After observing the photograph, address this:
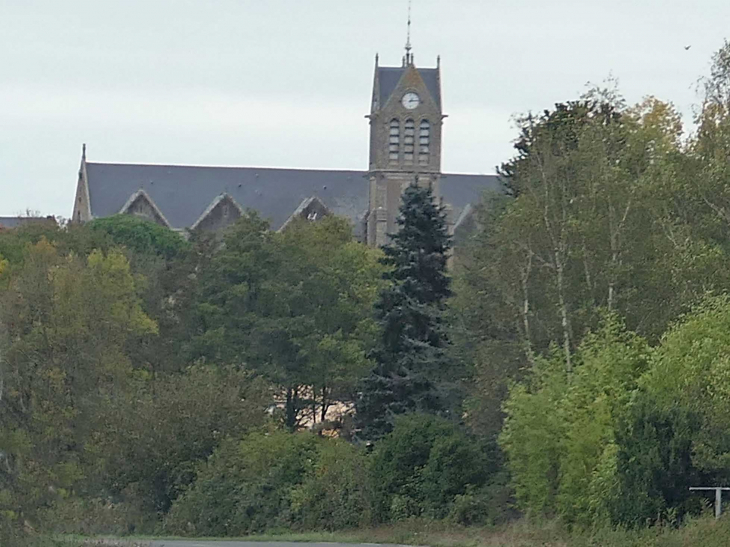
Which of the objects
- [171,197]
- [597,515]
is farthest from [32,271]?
[171,197]

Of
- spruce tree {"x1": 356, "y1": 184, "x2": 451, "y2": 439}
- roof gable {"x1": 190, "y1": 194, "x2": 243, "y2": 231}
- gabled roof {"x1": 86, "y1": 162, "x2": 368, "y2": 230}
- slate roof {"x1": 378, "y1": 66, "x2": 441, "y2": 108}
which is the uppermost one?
slate roof {"x1": 378, "y1": 66, "x2": 441, "y2": 108}

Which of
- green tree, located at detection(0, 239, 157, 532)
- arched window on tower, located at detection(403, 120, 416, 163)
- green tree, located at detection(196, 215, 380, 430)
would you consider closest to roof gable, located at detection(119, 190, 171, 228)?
arched window on tower, located at detection(403, 120, 416, 163)

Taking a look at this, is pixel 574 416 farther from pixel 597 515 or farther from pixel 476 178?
pixel 476 178

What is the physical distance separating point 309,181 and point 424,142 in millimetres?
10255

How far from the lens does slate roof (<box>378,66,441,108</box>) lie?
456 ft

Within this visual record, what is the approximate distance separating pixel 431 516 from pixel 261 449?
33.8ft

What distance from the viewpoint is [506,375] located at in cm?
4200

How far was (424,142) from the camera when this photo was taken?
140m

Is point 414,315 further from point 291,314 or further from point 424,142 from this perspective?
point 424,142

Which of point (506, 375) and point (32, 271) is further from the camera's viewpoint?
point (32, 271)

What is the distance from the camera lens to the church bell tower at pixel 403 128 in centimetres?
13800

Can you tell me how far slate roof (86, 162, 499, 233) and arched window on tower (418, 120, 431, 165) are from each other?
11.8ft

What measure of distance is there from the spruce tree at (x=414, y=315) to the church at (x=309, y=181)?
88567 mm

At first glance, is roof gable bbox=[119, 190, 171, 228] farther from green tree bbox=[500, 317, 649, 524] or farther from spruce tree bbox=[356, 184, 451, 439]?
green tree bbox=[500, 317, 649, 524]
